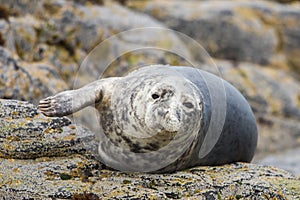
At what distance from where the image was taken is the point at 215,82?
6.67 meters

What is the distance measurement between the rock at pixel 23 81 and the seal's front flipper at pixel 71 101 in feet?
9.74

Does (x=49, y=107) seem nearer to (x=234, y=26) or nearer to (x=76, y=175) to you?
(x=76, y=175)

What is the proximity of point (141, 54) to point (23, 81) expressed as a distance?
510 centimetres

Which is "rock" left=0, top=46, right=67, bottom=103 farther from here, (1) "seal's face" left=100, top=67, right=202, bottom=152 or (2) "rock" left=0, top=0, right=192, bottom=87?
(1) "seal's face" left=100, top=67, right=202, bottom=152

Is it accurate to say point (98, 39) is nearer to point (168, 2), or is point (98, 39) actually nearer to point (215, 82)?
point (168, 2)

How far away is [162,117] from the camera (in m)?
5.18

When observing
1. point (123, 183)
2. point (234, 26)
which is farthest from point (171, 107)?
point (234, 26)

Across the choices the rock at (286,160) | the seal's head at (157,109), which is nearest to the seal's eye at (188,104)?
the seal's head at (157,109)

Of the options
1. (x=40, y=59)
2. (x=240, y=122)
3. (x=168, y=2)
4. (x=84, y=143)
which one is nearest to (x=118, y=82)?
(x=84, y=143)

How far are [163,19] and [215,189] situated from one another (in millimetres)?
12044

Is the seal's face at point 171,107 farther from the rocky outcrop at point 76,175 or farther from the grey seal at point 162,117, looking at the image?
the rocky outcrop at point 76,175

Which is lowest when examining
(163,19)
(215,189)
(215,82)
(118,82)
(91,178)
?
(91,178)

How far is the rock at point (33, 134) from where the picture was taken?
5.79 metres

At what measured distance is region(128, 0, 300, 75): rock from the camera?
1725cm
